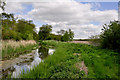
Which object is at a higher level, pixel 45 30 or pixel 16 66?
pixel 45 30

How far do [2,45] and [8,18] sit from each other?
360 cm

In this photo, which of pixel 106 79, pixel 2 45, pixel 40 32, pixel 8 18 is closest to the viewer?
pixel 106 79

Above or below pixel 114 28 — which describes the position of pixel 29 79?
below

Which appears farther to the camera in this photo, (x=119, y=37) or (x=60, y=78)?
(x=119, y=37)

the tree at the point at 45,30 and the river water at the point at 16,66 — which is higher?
the tree at the point at 45,30

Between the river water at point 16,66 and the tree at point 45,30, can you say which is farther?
the tree at point 45,30

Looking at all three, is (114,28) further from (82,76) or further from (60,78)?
(60,78)

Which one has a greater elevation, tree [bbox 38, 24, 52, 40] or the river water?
tree [bbox 38, 24, 52, 40]

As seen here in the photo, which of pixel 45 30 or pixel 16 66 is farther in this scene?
pixel 45 30

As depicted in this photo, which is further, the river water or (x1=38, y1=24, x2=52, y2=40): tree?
(x1=38, y1=24, x2=52, y2=40): tree

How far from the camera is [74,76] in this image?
316 centimetres

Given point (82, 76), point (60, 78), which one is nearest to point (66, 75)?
point (60, 78)

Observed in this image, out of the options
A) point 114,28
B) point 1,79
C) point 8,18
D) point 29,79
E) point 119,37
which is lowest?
point 1,79

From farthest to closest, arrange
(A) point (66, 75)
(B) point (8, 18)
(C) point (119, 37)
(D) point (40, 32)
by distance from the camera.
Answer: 1. (D) point (40, 32)
2. (B) point (8, 18)
3. (C) point (119, 37)
4. (A) point (66, 75)
